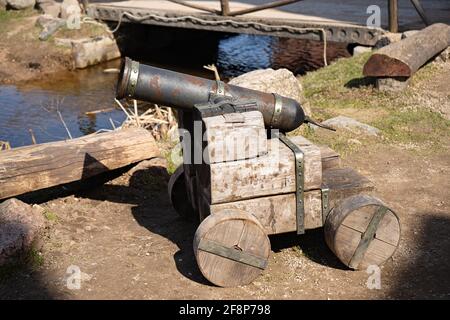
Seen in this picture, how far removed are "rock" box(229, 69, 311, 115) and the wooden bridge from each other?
13.8ft

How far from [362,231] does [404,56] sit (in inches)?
Result: 212

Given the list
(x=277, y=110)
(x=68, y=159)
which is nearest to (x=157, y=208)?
(x=68, y=159)

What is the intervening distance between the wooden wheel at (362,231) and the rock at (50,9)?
1383 cm

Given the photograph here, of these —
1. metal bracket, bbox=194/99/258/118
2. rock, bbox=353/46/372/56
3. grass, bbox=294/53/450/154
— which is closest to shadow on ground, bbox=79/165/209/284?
metal bracket, bbox=194/99/258/118

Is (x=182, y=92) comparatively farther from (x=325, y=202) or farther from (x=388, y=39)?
(x=388, y=39)

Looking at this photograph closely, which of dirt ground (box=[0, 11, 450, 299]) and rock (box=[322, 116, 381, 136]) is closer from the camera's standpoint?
dirt ground (box=[0, 11, 450, 299])

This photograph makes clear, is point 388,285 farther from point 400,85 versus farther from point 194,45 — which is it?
point 194,45

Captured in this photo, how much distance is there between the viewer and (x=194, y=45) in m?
18.1

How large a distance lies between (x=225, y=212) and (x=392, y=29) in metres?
8.36

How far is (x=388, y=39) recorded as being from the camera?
1128 cm

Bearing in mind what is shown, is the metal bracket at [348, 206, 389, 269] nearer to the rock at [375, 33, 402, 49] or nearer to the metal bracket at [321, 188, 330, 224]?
A: the metal bracket at [321, 188, 330, 224]

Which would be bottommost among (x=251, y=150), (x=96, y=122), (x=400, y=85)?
(x=96, y=122)

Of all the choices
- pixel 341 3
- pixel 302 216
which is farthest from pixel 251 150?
pixel 341 3

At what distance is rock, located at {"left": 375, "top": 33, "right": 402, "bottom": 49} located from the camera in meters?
11.2
